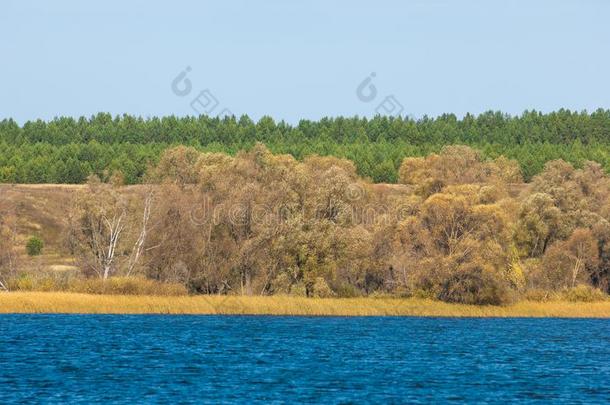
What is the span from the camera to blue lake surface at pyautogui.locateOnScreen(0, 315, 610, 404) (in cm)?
5122

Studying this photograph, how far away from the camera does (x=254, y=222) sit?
10825 centimetres

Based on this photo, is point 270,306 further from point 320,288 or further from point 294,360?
point 294,360

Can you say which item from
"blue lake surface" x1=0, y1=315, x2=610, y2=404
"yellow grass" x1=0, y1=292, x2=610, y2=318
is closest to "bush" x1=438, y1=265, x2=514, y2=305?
"yellow grass" x1=0, y1=292, x2=610, y2=318

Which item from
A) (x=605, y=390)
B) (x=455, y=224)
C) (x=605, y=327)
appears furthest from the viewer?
(x=455, y=224)

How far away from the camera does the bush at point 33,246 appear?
15212 cm

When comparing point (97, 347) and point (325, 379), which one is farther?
point (97, 347)

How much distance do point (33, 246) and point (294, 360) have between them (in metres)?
93.8

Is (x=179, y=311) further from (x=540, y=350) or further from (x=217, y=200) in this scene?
(x=540, y=350)

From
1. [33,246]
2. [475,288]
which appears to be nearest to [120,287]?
[475,288]

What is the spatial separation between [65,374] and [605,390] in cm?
2702

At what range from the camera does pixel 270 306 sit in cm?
9906

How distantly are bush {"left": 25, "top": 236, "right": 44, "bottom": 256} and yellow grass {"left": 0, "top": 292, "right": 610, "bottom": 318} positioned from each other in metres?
57.2

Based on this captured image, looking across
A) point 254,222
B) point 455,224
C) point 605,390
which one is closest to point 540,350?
point 605,390

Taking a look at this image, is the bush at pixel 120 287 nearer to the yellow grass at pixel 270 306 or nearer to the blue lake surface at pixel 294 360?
the yellow grass at pixel 270 306
